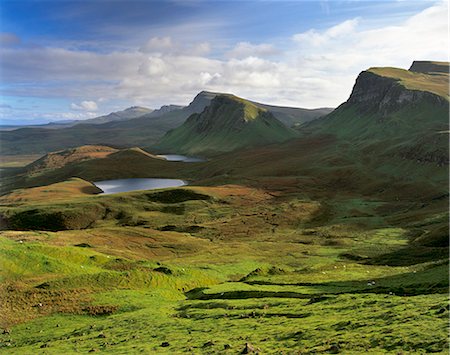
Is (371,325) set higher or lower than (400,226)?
higher

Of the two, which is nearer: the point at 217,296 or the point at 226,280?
the point at 217,296

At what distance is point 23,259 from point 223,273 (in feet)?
90.6

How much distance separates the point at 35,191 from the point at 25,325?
145 m

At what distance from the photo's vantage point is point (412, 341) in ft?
73.3

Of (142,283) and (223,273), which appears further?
(223,273)

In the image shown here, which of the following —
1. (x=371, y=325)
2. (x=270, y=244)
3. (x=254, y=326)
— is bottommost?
(x=270, y=244)

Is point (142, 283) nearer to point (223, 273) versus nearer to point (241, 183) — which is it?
point (223, 273)

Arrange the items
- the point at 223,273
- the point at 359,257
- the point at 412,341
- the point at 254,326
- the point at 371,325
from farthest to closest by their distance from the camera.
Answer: the point at 359,257, the point at 223,273, the point at 254,326, the point at 371,325, the point at 412,341

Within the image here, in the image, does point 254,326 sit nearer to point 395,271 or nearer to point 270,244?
point 395,271

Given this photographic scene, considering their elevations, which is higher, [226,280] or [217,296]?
[217,296]

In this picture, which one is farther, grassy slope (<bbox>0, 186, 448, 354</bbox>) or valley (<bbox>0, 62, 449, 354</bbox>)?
valley (<bbox>0, 62, 449, 354</bbox>)

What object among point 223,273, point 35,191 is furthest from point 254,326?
point 35,191

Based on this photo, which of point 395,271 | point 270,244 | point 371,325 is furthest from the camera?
point 270,244

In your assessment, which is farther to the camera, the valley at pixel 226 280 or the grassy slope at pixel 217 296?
the valley at pixel 226 280
